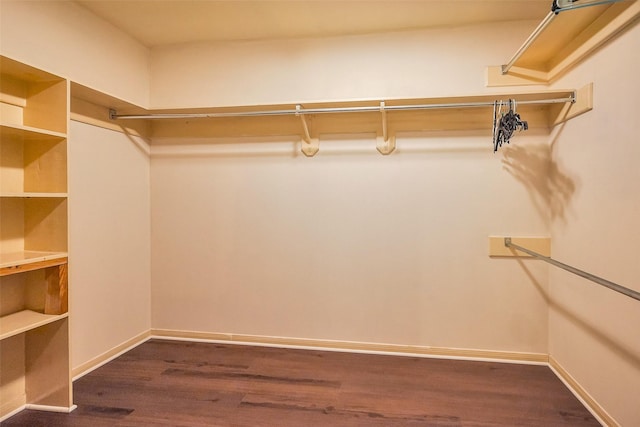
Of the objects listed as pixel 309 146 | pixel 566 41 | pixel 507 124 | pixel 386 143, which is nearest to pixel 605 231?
pixel 507 124

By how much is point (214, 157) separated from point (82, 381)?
1.79 metres

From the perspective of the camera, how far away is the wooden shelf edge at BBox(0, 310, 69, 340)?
5.78ft

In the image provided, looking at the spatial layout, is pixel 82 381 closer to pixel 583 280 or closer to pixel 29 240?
pixel 29 240

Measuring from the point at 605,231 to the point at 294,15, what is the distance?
7.41ft

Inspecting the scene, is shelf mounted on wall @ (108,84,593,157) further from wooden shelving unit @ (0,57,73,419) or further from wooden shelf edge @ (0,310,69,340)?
wooden shelf edge @ (0,310,69,340)

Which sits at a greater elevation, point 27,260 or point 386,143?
point 386,143

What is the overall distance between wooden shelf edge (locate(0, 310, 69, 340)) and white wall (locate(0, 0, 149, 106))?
1.28m

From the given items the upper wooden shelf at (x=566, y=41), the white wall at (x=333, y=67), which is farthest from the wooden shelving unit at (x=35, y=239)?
the upper wooden shelf at (x=566, y=41)

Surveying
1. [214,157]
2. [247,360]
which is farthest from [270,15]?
[247,360]

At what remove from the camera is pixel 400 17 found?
2518mm

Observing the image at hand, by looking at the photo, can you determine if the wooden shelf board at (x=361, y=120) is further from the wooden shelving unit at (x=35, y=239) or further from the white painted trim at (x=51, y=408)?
the white painted trim at (x=51, y=408)

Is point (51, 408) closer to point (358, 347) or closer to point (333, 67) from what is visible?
point (358, 347)

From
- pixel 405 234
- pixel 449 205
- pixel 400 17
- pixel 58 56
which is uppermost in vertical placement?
pixel 400 17

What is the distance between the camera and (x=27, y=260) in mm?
1785
